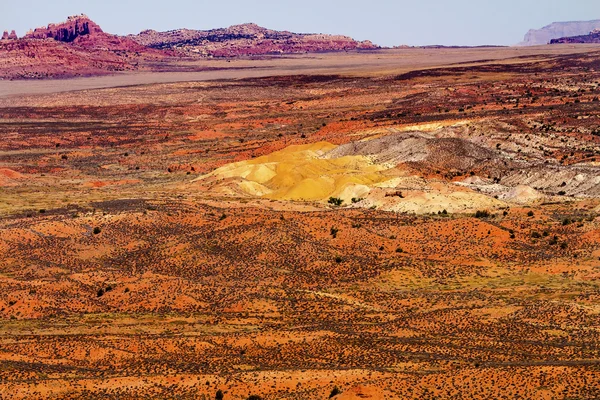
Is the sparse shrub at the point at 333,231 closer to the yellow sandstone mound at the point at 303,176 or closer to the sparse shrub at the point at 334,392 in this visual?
the yellow sandstone mound at the point at 303,176

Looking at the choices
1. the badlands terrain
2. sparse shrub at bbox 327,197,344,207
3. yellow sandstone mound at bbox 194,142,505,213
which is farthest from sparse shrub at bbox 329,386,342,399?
sparse shrub at bbox 327,197,344,207

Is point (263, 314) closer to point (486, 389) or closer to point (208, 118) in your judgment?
point (486, 389)

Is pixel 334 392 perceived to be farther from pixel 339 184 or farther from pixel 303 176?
pixel 303 176

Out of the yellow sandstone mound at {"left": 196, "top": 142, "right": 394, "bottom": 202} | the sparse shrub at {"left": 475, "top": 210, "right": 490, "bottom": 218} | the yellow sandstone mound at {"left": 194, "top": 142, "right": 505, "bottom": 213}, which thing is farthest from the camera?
the yellow sandstone mound at {"left": 196, "top": 142, "right": 394, "bottom": 202}

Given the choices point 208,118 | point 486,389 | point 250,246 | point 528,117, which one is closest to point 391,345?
point 486,389

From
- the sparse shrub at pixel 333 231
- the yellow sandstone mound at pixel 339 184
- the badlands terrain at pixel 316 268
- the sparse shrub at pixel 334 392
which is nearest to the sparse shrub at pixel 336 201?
the badlands terrain at pixel 316 268

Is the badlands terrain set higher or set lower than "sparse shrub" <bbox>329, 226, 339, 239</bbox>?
lower

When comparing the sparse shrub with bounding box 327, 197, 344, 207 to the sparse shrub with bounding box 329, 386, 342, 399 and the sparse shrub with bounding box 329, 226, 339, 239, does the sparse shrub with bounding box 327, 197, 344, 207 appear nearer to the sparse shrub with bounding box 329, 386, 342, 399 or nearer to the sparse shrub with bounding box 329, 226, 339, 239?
the sparse shrub with bounding box 329, 226, 339, 239

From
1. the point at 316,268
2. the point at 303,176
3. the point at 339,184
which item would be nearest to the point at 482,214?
the point at 339,184
